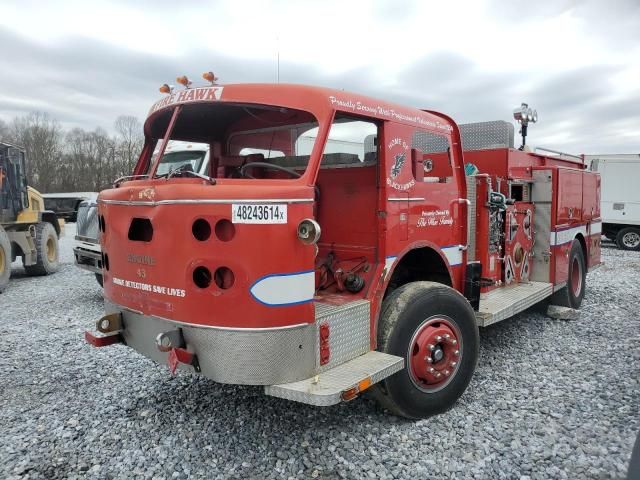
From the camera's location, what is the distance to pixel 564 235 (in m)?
6.64

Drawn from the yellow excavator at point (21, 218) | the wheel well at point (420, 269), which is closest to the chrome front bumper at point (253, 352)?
the wheel well at point (420, 269)

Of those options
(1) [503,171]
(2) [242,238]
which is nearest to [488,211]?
(1) [503,171]

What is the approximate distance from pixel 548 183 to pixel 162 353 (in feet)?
16.9

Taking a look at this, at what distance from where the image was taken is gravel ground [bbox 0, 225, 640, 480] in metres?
3.20

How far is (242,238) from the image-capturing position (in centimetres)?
280

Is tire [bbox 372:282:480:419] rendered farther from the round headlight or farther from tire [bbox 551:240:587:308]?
tire [bbox 551:240:587:308]

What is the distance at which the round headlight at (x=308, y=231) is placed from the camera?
2.86 metres

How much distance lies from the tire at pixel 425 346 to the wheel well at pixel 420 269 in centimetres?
42

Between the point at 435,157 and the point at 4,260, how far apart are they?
341 inches

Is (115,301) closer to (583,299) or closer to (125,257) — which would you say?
(125,257)

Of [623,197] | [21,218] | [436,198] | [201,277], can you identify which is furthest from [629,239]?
[21,218]

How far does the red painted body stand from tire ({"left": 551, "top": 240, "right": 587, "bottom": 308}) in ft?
7.74

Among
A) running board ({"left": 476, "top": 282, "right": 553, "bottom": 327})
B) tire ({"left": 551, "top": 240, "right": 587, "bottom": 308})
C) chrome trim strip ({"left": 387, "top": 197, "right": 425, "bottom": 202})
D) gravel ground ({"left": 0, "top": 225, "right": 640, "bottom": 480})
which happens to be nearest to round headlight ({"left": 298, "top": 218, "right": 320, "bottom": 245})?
chrome trim strip ({"left": 387, "top": 197, "right": 425, "bottom": 202})

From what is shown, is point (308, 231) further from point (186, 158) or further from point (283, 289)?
point (186, 158)
